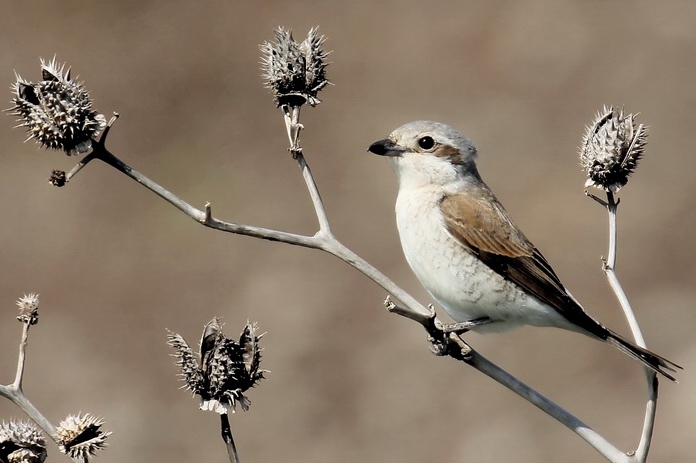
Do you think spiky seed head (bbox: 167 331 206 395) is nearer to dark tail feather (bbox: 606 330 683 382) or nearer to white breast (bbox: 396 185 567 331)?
white breast (bbox: 396 185 567 331)

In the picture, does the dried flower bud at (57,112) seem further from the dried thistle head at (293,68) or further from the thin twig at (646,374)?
the thin twig at (646,374)

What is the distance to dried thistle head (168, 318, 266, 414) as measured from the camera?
3609 mm

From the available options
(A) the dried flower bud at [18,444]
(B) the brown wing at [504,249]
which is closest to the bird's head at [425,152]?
(B) the brown wing at [504,249]

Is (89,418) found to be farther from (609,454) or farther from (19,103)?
(609,454)

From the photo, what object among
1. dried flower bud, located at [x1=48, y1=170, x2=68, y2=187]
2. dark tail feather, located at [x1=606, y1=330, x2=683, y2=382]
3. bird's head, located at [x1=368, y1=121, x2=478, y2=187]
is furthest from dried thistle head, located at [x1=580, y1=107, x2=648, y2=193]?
dried flower bud, located at [x1=48, y1=170, x2=68, y2=187]

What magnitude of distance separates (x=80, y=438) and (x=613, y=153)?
9.59 ft

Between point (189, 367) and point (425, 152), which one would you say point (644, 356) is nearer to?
point (425, 152)

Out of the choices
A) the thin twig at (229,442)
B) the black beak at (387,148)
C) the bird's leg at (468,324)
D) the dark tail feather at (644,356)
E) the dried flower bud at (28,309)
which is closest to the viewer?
the thin twig at (229,442)

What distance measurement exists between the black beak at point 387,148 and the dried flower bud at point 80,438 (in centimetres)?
241

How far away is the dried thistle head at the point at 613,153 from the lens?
467 centimetres

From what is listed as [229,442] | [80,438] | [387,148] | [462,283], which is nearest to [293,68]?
[387,148]

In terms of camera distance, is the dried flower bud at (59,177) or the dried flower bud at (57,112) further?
the dried flower bud at (57,112)

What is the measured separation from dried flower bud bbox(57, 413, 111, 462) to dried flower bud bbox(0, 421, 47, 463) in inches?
4.6

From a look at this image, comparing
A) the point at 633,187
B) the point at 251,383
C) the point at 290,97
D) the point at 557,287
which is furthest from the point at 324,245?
the point at 633,187
